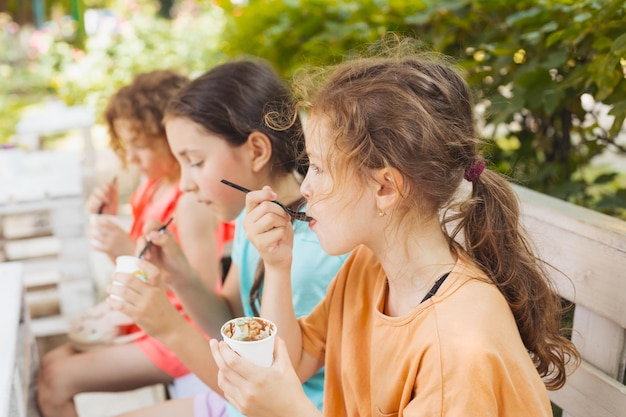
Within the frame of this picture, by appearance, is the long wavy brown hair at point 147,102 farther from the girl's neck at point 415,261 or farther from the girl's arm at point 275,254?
the girl's neck at point 415,261

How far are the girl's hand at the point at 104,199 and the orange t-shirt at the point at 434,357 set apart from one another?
1.24 metres

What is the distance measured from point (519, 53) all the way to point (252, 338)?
1399mm

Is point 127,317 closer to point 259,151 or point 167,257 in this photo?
point 167,257

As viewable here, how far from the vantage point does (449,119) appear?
124 centimetres

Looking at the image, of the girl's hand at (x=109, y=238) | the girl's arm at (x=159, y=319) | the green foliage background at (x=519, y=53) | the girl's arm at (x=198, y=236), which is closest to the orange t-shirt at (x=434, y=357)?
the girl's arm at (x=159, y=319)

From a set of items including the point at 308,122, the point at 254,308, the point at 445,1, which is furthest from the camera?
the point at 445,1

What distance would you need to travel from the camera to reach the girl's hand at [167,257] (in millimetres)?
1940

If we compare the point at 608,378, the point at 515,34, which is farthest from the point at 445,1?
the point at 608,378

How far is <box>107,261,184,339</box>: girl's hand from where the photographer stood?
5.11ft

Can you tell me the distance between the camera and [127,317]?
7.36ft

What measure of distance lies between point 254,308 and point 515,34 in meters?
1.20

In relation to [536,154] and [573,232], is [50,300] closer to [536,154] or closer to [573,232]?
A: [536,154]

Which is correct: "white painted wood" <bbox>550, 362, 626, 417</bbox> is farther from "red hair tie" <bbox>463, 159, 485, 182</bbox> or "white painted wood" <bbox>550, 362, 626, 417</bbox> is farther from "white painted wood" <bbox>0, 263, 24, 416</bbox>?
"white painted wood" <bbox>0, 263, 24, 416</bbox>

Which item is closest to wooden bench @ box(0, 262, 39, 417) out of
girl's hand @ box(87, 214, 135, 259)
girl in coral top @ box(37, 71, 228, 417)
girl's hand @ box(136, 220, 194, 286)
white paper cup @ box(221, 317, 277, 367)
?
girl in coral top @ box(37, 71, 228, 417)
